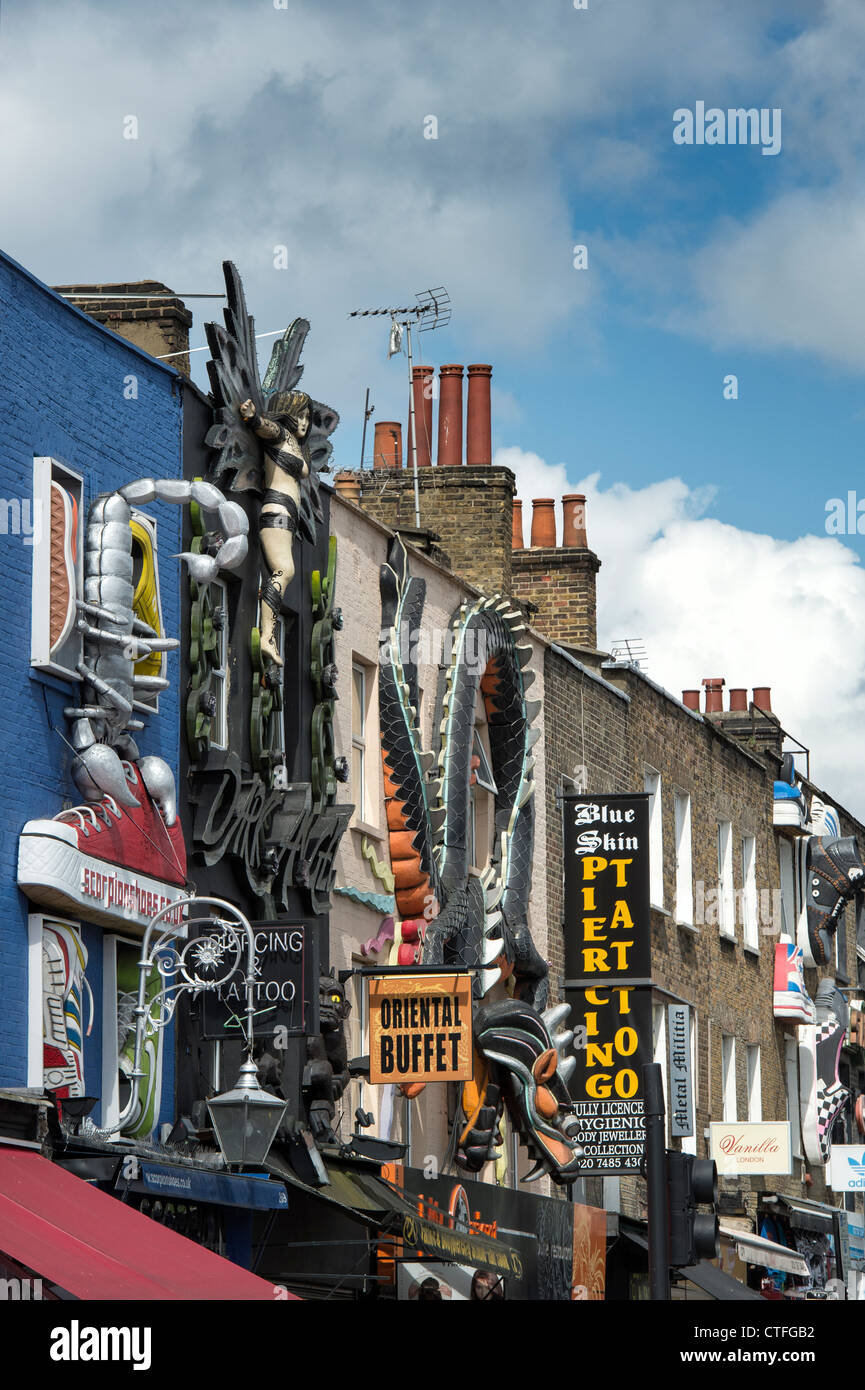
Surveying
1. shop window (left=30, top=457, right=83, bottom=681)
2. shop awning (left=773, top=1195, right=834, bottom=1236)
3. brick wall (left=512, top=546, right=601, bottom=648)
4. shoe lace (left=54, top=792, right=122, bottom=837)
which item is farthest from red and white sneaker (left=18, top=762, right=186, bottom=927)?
shop awning (left=773, top=1195, right=834, bottom=1236)

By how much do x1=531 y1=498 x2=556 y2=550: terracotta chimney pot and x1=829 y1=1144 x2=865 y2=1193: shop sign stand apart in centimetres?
1174

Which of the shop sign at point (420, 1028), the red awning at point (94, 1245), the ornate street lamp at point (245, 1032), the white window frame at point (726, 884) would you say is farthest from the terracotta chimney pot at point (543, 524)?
the red awning at point (94, 1245)

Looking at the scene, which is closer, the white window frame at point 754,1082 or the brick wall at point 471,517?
the brick wall at point 471,517

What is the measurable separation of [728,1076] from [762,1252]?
3556 millimetres

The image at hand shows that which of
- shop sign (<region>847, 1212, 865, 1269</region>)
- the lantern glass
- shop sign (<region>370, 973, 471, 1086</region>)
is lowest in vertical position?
shop sign (<region>847, 1212, 865, 1269</region>)

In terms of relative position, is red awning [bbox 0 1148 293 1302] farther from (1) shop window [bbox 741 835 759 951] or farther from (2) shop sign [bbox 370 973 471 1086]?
(1) shop window [bbox 741 835 759 951]

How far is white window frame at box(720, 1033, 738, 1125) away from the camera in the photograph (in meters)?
39.4

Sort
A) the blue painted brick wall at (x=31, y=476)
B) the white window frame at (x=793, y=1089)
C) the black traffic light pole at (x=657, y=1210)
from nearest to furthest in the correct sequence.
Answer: the black traffic light pole at (x=657, y=1210) < the blue painted brick wall at (x=31, y=476) < the white window frame at (x=793, y=1089)

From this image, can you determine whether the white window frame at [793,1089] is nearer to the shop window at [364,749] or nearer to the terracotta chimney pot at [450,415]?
the terracotta chimney pot at [450,415]

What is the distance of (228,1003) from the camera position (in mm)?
20391

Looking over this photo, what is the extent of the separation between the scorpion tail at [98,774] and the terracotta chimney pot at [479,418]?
54.2 feet

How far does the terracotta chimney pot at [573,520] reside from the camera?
123 feet
